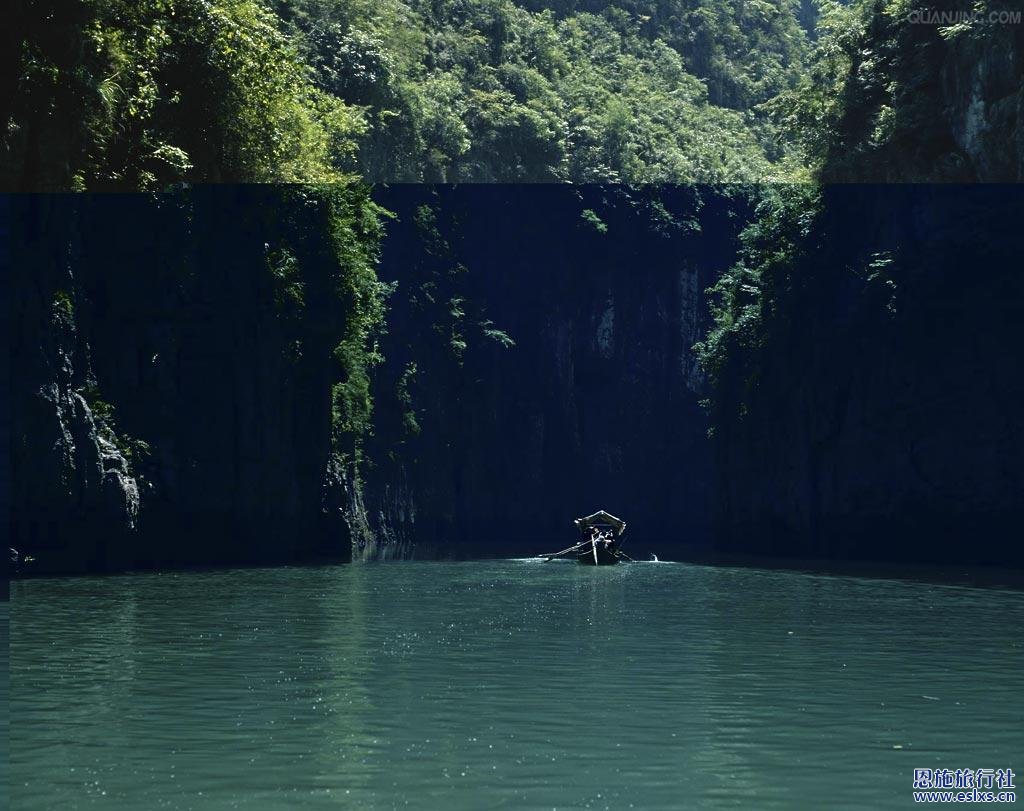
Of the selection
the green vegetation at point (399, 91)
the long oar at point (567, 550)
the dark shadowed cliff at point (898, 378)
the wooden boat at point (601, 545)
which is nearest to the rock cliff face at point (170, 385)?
the green vegetation at point (399, 91)

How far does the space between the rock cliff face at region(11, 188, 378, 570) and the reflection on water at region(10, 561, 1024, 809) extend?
26.4 ft

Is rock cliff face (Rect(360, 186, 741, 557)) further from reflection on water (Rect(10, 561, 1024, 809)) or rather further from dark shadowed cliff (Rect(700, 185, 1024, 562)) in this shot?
reflection on water (Rect(10, 561, 1024, 809))

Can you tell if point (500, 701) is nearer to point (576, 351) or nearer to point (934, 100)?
point (934, 100)

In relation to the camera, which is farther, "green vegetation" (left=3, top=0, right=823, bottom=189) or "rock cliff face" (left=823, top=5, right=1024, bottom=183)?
"rock cliff face" (left=823, top=5, right=1024, bottom=183)

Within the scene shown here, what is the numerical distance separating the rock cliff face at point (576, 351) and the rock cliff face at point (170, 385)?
3556cm

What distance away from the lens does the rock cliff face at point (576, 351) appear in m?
90.2

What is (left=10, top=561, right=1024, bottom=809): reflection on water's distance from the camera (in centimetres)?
1377

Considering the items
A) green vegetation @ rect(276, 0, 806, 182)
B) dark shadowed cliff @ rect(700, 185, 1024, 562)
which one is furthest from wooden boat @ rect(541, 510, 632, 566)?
green vegetation @ rect(276, 0, 806, 182)

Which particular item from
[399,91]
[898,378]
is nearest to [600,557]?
[898,378]

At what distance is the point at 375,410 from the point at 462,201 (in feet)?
53.3

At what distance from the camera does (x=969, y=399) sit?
49.7 m

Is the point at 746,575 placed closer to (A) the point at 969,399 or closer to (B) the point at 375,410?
(A) the point at 969,399

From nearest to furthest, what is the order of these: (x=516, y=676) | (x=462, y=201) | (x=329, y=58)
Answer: (x=516, y=676)
(x=329, y=58)
(x=462, y=201)

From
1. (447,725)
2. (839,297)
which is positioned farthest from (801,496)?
(447,725)
